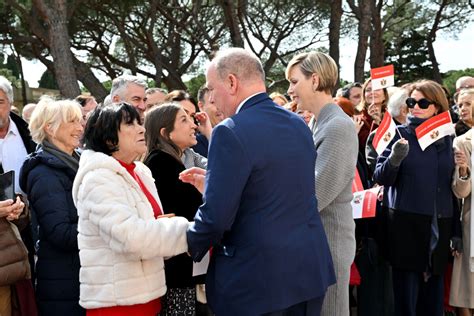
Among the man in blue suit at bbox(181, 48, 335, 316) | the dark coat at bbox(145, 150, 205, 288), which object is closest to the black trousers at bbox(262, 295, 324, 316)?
the man in blue suit at bbox(181, 48, 335, 316)

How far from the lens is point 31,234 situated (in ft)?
11.8

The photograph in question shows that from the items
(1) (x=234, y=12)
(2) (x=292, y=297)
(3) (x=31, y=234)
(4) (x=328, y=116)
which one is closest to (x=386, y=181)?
(4) (x=328, y=116)

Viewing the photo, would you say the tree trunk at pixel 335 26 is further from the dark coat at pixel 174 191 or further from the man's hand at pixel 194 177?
the man's hand at pixel 194 177

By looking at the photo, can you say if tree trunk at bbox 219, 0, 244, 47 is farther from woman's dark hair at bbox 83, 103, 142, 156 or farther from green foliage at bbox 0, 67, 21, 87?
woman's dark hair at bbox 83, 103, 142, 156

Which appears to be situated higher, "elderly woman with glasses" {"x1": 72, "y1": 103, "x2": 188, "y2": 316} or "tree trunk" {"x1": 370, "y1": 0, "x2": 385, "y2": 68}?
"tree trunk" {"x1": 370, "y1": 0, "x2": 385, "y2": 68}

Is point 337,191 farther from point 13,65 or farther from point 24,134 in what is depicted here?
point 13,65

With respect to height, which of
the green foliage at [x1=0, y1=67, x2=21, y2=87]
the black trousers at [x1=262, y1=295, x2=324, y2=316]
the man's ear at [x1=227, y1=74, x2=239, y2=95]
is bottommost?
the black trousers at [x1=262, y1=295, x2=324, y2=316]

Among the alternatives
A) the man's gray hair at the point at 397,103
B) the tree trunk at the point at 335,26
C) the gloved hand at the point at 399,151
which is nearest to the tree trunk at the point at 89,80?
the tree trunk at the point at 335,26

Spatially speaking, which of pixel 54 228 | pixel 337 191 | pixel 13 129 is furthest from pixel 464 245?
pixel 13 129

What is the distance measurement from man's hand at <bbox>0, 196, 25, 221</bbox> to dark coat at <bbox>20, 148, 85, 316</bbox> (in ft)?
0.22

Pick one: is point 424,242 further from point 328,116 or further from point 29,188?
point 29,188

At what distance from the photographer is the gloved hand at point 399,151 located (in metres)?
3.86

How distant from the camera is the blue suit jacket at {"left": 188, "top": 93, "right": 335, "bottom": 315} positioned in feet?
6.91

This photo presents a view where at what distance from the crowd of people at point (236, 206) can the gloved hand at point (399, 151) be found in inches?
0.7
